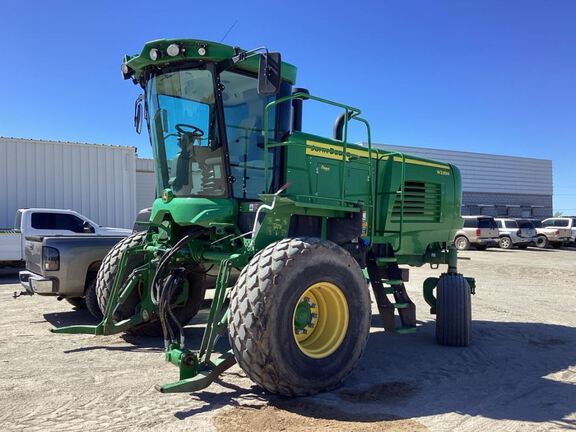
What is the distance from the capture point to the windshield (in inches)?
210

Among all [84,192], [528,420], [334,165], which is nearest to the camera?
[528,420]

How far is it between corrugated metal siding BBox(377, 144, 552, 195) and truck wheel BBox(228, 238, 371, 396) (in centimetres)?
2900

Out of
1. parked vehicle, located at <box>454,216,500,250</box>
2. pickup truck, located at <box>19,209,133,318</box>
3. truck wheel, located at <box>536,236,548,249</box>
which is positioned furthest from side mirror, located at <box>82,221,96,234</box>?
truck wheel, located at <box>536,236,548,249</box>

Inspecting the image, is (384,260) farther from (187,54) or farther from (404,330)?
(187,54)

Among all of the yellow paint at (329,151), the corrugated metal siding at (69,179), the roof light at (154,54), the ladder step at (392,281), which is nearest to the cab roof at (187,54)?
the roof light at (154,54)

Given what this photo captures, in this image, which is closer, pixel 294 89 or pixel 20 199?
pixel 294 89

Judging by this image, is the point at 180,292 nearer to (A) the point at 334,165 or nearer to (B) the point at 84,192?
(A) the point at 334,165

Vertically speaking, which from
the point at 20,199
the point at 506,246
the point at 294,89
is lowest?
the point at 506,246

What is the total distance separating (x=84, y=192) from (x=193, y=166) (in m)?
11.9

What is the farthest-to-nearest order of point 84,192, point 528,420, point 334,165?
point 84,192
point 334,165
point 528,420

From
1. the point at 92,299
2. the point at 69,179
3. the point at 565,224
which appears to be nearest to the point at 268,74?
the point at 92,299

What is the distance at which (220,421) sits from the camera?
3910 millimetres

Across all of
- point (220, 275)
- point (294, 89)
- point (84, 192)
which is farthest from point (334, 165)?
point (84, 192)

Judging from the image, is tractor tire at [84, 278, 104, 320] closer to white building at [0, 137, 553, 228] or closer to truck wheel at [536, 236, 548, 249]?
white building at [0, 137, 553, 228]
